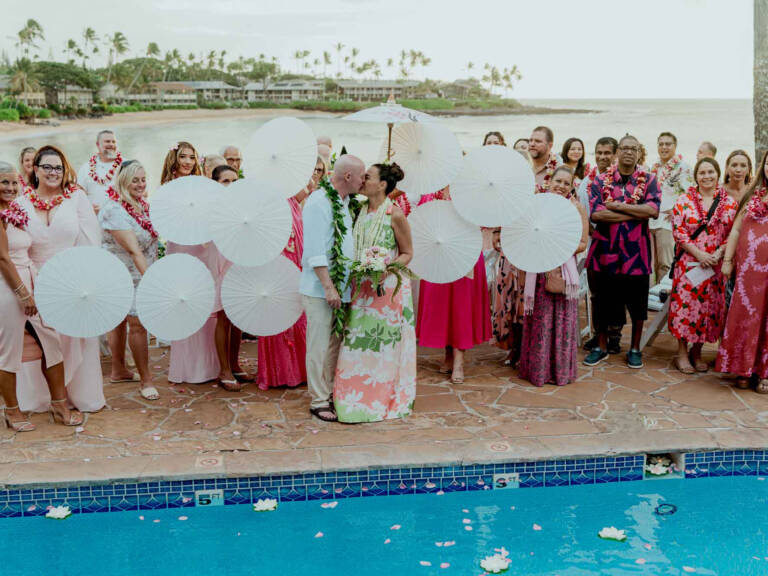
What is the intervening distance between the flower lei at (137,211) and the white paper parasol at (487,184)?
90.4 inches

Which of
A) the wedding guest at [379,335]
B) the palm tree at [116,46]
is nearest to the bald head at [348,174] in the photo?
the wedding guest at [379,335]

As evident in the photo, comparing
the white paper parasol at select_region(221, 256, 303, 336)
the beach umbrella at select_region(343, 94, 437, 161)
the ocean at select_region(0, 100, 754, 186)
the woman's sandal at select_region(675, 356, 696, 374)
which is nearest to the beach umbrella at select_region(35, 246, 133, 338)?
the white paper parasol at select_region(221, 256, 303, 336)

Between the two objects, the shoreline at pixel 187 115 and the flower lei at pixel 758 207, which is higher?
the shoreline at pixel 187 115

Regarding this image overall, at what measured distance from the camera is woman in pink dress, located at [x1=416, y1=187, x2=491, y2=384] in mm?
5977

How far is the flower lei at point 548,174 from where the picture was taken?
600 cm

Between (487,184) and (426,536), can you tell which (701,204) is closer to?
(487,184)

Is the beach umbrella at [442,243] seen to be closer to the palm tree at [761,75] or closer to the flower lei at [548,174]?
the flower lei at [548,174]

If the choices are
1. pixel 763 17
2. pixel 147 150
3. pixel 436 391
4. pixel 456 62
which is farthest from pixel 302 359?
pixel 456 62

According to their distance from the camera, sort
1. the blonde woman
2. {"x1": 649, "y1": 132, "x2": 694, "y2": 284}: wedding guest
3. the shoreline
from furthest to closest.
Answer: the shoreline < {"x1": 649, "y1": 132, "x2": 694, "y2": 284}: wedding guest < the blonde woman

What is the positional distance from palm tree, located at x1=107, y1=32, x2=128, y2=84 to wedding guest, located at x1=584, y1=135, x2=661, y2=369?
268ft

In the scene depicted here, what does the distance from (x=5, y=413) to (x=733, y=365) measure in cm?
537

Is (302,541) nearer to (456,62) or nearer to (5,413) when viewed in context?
(5,413)

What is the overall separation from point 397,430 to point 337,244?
1.32 meters

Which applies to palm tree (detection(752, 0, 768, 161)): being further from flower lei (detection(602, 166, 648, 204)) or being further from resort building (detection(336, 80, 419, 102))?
resort building (detection(336, 80, 419, 102))
